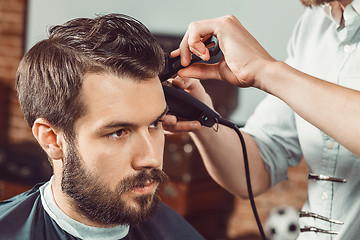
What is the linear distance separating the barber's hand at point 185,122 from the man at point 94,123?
10cm

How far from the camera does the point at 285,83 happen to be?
1284 mm

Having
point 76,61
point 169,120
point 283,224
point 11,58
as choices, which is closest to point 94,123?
point 76,61

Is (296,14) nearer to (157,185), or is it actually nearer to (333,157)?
(333,157)

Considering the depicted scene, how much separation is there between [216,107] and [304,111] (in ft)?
8.38

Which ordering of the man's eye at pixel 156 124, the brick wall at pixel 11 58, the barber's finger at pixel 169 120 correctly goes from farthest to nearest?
1. the brick wall at pixel 11 58
2. the barber's finger at pixel 169 120
3. the man's eye at pixel 156 124

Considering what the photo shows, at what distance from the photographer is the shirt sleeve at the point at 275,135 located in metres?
1.80

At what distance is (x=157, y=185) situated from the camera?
1424 mm

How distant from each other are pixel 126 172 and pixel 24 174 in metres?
3.28

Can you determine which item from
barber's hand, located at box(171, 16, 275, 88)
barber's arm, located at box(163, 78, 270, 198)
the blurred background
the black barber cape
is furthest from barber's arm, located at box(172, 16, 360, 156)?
the blurred background

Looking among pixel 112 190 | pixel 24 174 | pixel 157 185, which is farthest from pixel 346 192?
pixel 24 174

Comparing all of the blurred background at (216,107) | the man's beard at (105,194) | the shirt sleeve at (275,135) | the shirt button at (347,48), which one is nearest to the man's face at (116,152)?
the man's beard at (105,194)

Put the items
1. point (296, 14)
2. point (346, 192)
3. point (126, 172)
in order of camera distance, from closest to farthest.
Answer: point (126, 172), point (346, 192), point (296, 14)

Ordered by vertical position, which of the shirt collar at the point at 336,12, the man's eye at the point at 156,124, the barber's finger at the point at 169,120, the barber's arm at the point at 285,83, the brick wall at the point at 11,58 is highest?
the shirt collar at the point at 336,12

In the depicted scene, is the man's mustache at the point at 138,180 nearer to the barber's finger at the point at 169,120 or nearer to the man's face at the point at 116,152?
the man's face at the point at 116,152
